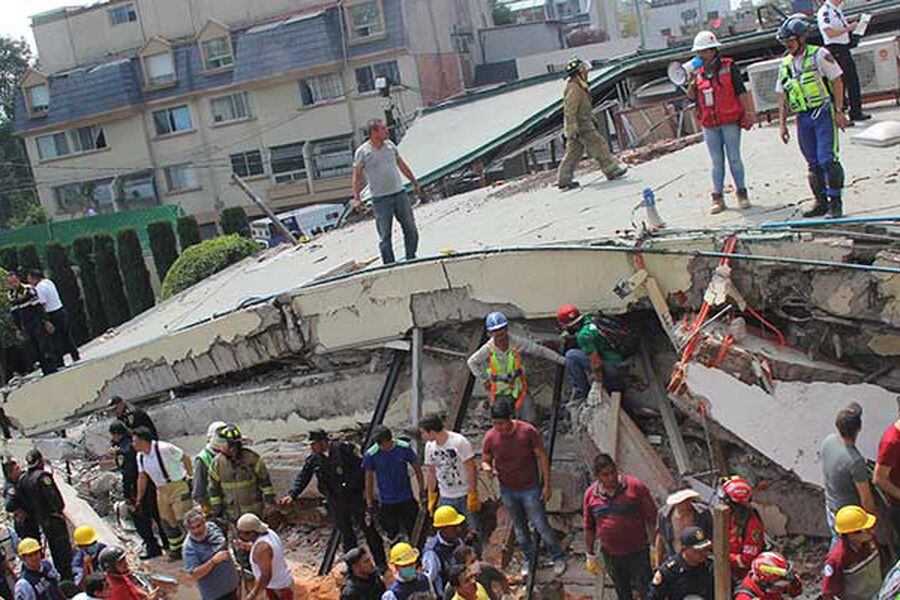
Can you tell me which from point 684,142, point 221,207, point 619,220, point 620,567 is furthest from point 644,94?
point 221,207

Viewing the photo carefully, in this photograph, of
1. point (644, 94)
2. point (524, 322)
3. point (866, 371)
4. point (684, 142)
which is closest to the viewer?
point (866, 371)

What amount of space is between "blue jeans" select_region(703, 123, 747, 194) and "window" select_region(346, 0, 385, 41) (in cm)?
3083

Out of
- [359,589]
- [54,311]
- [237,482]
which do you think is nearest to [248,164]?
[54,311]

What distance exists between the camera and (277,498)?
9.73 metres

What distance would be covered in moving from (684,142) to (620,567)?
783cm

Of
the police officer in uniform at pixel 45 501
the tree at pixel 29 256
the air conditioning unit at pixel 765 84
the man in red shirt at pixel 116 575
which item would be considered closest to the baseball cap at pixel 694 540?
the man in red shirt at pixel 116 575

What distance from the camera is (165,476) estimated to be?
8727 millimetres

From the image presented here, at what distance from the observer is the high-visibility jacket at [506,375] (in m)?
7.84

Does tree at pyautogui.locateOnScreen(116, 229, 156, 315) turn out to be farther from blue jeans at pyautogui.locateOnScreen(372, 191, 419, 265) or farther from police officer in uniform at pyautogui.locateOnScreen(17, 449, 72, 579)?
police officer in uniform at pyautogui.locateOnScreen(17, 449, 72, 579)

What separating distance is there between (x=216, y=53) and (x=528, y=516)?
36249mm

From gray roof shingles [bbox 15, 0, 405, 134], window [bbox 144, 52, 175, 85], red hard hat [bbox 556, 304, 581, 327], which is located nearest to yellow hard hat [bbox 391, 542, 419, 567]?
red hard hat [bbox 556, 304, 581, 327]

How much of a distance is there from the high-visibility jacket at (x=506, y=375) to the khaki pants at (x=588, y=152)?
366cm

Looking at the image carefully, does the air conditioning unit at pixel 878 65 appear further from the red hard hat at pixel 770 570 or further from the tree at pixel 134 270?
the tree at pixel 134 270

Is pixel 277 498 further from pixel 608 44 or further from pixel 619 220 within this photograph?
pixel 608 44
